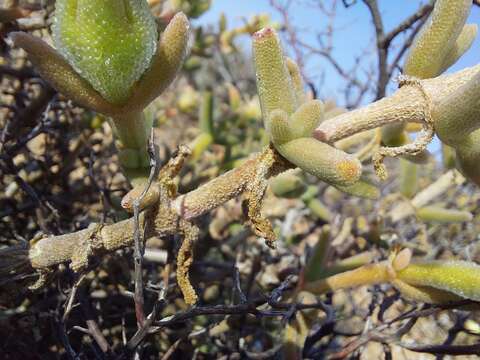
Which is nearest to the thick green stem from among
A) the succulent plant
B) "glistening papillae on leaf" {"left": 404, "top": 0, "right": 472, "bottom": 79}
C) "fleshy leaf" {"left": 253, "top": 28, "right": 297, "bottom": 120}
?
the succulent plant

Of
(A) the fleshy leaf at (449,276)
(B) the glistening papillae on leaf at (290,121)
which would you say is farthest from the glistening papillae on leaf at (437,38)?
(A) the fleshy leaf at (449,276)

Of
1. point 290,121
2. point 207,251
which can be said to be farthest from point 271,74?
point 207,251

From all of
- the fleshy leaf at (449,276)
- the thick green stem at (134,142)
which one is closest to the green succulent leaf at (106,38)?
the thick green stem at (134,142)

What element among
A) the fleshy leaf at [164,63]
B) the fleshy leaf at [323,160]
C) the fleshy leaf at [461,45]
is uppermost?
the fleshy leaf at [164,63]

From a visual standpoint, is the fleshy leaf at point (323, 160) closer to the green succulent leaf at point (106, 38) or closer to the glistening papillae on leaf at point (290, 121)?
the glistening papillae on leaf at point (290, 121)

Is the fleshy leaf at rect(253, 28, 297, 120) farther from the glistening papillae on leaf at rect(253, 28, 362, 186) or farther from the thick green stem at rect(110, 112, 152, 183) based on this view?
the thick green stem at rect(110, 112, 152, 183)

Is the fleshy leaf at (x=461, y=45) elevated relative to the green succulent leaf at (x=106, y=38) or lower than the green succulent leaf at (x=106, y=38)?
lower

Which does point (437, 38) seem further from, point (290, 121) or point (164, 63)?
point (164, 63)

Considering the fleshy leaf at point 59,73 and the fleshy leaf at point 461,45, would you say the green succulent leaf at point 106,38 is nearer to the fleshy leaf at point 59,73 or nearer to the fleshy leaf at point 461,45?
the fleshy leaf at point 59,73

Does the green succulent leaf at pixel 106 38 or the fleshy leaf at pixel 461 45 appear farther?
the fleshy leaf at pixel 461 45
